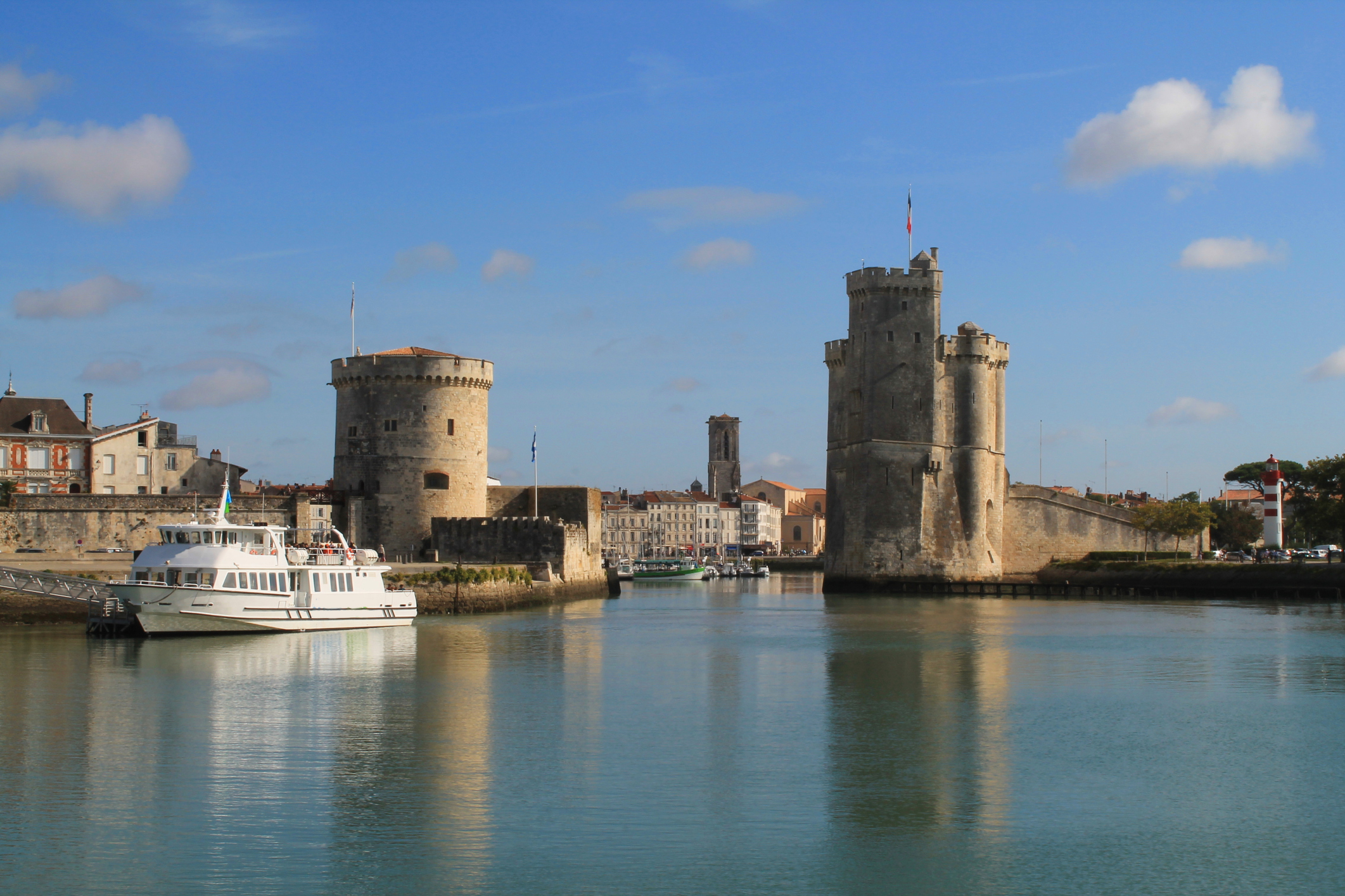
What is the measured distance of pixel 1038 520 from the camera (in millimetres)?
63312

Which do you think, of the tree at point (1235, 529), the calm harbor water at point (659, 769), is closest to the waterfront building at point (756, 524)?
the tree at point (1235, 529)

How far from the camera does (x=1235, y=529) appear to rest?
289 ft

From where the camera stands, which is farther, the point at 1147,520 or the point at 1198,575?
the point at 1147,520

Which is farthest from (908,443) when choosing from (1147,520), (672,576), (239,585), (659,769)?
(659,769)

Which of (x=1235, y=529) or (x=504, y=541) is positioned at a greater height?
(x=1235, y=529)

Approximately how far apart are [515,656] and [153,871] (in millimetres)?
17180

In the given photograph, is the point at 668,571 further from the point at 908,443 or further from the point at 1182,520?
the point at 1182,520

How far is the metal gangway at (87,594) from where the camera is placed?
31.4 metres

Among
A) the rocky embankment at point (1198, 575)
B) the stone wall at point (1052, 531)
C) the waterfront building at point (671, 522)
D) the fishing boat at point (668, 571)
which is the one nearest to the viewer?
the rocky embankment at point (1198, 575)

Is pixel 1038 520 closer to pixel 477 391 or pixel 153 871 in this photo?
pixel 477 391

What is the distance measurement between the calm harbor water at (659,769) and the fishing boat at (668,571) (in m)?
51.8

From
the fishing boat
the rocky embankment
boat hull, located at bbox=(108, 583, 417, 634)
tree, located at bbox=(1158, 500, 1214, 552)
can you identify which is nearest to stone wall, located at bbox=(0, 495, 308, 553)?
boat hull, located at bbox=(108, 583, 417, 634)

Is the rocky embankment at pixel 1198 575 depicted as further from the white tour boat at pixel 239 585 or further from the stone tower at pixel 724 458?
the stone tower at pixel 724 458

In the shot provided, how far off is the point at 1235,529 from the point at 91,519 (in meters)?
70.2
